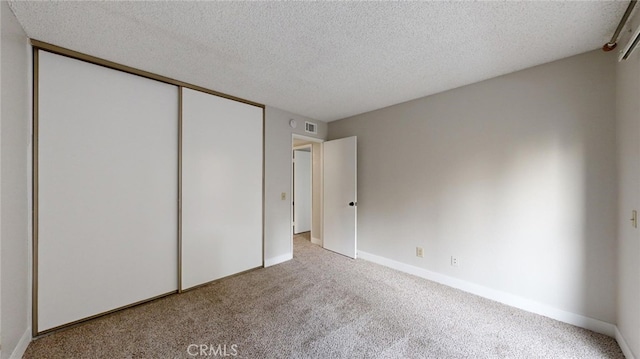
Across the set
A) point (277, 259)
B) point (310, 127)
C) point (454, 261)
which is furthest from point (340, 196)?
point (454, 261)

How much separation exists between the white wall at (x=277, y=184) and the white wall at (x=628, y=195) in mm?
3416

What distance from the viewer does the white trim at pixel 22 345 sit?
A: 5.14 ft

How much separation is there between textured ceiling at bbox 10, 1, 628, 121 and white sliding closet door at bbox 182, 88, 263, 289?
457 mm

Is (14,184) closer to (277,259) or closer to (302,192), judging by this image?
(277,259)

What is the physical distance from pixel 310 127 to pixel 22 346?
3808mm

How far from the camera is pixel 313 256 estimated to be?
388 centimetres

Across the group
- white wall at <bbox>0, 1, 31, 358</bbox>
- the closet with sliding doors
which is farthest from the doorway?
white wall at <bbox>0, 1, 31, 358</bbox>

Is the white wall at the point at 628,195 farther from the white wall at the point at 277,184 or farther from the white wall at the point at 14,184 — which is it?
the white wall at the point at 14,184

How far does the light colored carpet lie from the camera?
173 cm

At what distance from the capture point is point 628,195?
167cm

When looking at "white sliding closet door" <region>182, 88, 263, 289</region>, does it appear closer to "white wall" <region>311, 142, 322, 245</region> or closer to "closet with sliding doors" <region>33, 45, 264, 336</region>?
"closet with sliding doors" <region>33, 45, 264, 336</region>

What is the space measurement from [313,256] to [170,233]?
2169 mm
